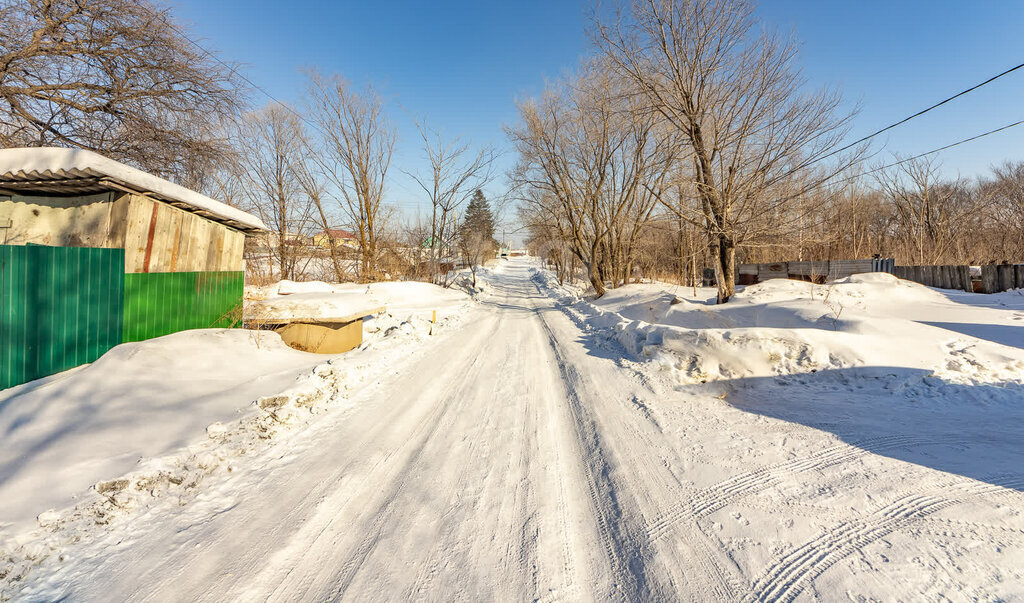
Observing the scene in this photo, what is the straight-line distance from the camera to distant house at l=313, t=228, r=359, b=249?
69.6 ft

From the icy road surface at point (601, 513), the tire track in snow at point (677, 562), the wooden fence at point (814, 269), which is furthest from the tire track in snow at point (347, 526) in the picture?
the wooden fence at point (814, 269)

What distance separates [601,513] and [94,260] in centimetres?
718

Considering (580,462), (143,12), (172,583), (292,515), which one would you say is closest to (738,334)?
(580,462)

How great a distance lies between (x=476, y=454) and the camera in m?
3.78

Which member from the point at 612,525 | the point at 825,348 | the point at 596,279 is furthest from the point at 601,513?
the point at 596,279

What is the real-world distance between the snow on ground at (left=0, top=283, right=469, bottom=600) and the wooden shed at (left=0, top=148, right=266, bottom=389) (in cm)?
43

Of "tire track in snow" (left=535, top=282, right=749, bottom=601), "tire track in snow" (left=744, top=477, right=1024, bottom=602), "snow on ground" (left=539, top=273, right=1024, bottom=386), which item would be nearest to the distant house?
"snow on ground" (left=539, top=273, right=1024, bottom=386)

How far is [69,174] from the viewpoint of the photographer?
195 inches

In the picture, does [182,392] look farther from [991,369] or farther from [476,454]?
[991,369]

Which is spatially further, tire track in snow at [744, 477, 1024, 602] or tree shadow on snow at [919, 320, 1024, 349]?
tree shadow on snow at [919, 320, 1024, 349]

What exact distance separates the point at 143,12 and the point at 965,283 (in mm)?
32526

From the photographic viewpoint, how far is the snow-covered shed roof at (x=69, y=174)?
16.0 feet

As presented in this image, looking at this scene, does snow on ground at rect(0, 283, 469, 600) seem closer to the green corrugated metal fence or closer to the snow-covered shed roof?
the green corrugated metal fence

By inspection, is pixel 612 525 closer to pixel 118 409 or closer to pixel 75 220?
pixel 118 409
